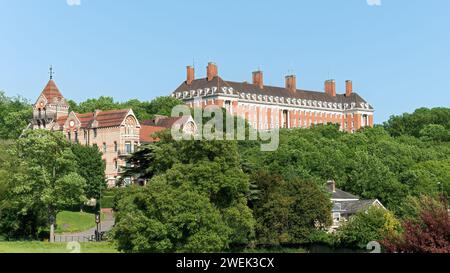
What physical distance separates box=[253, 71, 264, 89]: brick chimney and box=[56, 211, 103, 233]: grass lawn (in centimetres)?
8340

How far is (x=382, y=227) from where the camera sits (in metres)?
54.3

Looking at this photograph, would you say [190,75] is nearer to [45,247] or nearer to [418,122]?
[418,122]

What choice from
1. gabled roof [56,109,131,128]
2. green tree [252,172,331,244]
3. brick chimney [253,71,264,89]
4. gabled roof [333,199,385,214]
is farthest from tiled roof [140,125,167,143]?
brick chimney [253,71,264,89]

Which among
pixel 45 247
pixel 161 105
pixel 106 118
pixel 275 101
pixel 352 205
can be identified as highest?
pixel 275 101

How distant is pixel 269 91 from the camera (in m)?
148

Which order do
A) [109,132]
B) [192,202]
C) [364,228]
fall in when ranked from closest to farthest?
[192,202] < [364,228] < [109,132]

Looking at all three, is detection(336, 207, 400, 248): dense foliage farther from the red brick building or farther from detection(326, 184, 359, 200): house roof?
the red brick building

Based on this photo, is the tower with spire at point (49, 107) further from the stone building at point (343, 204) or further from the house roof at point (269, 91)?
the house roof at point (269, 91)

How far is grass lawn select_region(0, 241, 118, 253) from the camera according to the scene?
4697 centimetres

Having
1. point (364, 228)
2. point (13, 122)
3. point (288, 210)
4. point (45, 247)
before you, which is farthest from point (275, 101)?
point (45, 247)

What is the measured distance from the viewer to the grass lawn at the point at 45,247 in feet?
154

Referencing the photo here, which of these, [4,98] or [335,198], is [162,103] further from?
[335,198]

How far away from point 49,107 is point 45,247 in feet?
136
